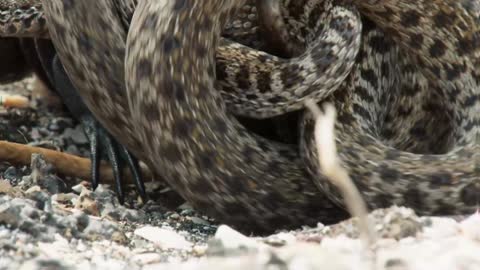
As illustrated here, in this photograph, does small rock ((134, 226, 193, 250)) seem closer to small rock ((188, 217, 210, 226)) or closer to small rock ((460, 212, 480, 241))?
small rock ((188, 217, 210, 226))

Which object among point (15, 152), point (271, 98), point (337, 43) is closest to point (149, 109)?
point (271, 98)

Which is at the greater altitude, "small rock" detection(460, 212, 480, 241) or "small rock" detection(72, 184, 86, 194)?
"small rock" detection(460, 212, 480, 241)

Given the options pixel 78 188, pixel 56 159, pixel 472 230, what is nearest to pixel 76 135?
pixel 56 159

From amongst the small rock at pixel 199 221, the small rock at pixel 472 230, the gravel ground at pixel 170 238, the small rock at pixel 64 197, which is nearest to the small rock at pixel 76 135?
the gravel ground at pixel 170 238

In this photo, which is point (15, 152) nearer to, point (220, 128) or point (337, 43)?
point (220, 128)

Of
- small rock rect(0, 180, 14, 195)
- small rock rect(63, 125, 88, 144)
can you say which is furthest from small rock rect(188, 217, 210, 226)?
small rock rect(63, 125, 88, 144)

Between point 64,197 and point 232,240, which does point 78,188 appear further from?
point 232,240

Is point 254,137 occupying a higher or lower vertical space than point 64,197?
higher
